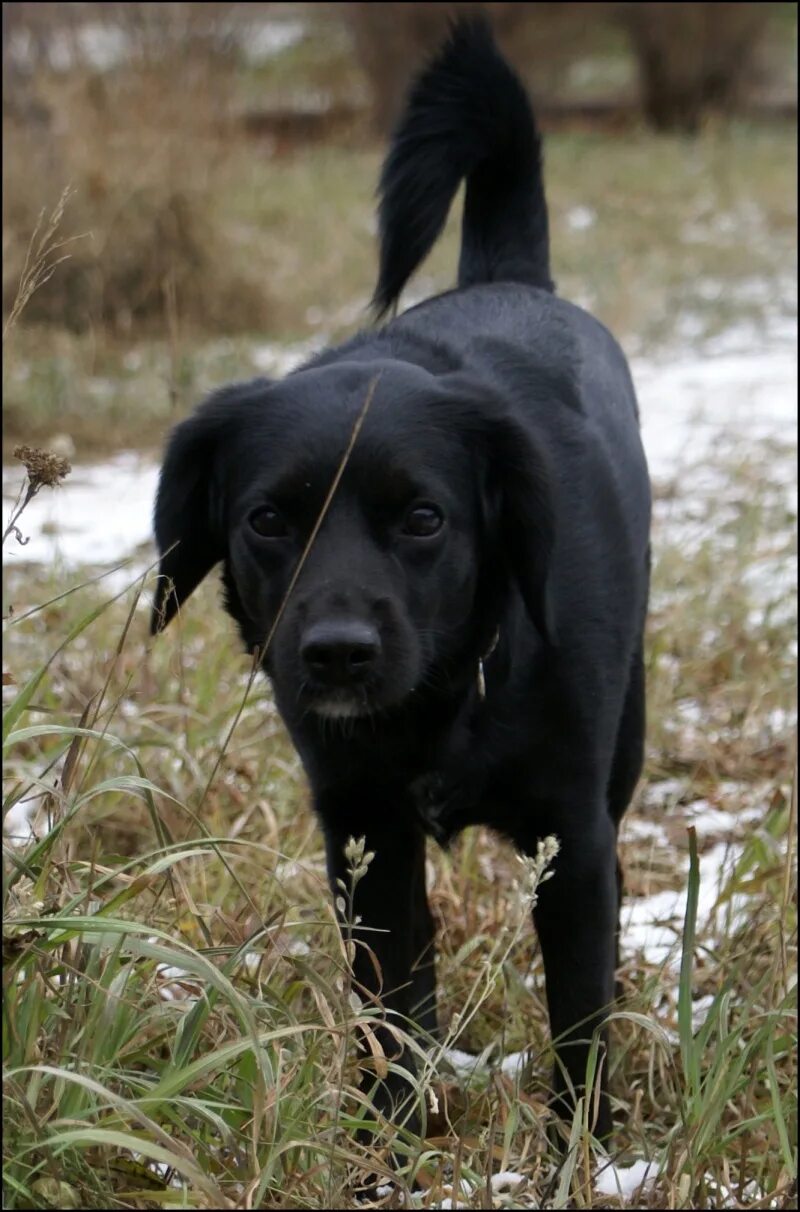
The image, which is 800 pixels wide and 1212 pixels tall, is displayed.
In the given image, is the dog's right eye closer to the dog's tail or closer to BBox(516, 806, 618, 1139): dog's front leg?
BBox(516, 806, 618, 1139): dog's front leg

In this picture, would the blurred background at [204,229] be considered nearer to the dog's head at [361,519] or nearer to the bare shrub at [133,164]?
the bare shrub at [133,164]

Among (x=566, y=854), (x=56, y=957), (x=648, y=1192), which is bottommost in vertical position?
(x=648, y=1192)

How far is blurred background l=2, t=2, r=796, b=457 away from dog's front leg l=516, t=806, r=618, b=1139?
3.44ft

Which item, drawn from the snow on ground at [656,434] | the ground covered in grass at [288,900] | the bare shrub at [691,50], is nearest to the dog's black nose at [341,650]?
the ground covered in grass at [288,900]

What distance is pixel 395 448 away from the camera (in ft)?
6.44

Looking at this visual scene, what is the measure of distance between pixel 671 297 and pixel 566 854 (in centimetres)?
777

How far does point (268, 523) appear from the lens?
202cm

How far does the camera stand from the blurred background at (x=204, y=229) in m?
6.85

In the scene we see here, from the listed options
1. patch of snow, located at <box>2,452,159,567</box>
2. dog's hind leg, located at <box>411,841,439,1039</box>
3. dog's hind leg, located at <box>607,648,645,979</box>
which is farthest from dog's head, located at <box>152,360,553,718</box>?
patch of snow, located at <box>2,452,159,567</box>

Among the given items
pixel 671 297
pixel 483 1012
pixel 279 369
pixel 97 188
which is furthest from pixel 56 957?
pixel 671 297

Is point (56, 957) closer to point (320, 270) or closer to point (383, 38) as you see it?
point (320, 270)

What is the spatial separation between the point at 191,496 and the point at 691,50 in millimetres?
19663

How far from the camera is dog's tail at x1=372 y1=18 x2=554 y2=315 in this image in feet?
9.35

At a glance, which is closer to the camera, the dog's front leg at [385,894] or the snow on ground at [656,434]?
the dog's front leg at [385,894]
